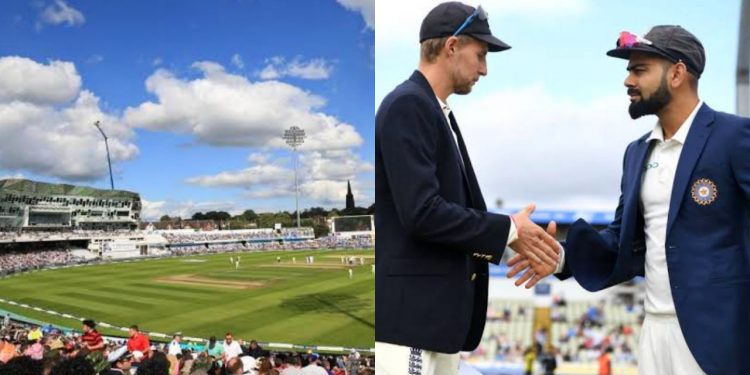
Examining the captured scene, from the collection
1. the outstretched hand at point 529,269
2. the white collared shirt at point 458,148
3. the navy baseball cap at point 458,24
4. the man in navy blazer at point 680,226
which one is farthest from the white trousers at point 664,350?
the navy baseball cap at point 458,24

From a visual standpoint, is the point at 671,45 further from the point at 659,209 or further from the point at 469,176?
the point at 469,176

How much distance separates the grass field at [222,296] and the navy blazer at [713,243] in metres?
3.94

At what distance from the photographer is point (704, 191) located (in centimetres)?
130

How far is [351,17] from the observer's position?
4988 mm

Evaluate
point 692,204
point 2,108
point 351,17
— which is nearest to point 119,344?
point 2,108

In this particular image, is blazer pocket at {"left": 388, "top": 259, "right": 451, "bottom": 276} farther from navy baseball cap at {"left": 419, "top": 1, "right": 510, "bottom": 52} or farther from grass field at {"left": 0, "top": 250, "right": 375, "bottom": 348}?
grass field at {"left": 0, "top": 250, "right": 375, "bottom": 348}

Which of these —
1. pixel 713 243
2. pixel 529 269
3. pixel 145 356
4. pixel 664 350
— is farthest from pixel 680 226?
pixel 145 356

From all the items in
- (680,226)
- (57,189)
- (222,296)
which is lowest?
(222,296)

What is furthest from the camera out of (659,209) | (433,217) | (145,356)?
(145,356)

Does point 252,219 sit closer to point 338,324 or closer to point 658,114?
point 338,324

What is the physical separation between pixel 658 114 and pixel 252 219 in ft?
14.3

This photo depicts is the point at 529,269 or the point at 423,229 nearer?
the point at 423,229

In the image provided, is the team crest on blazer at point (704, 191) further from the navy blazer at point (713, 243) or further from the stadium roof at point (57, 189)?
the stadium roof at point (57, 189)

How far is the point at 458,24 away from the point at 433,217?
41 centimetres
